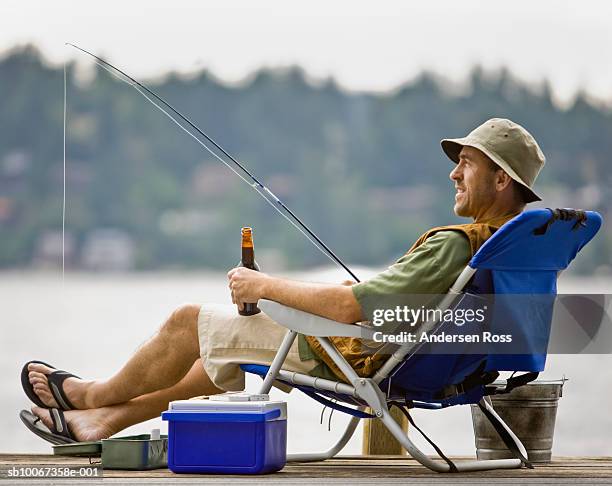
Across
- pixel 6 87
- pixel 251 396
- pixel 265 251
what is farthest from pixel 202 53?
pixel 251 396

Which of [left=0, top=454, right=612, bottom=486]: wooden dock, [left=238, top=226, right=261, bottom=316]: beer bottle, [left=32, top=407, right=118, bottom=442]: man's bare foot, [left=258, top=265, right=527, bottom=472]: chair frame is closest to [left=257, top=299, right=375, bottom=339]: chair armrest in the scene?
[left=258, top=265, right=527, bottom=472]: chair frame

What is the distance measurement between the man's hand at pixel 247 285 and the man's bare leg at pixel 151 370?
207 millimetres

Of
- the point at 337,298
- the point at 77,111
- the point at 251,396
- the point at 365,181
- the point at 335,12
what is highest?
the point at 335,12

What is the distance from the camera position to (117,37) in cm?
2327

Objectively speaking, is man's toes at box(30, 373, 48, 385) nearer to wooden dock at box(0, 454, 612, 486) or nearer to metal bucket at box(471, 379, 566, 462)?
wooden dock at box(0, 454, 612, 486)

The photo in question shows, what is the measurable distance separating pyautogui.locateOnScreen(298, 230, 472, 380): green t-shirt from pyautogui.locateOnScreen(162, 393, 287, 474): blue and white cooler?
0.36m

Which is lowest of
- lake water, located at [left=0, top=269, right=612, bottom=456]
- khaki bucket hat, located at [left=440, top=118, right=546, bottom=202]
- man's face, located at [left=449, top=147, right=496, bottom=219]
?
lake water, located at [left=0, top=269, right=612, bottom=456]

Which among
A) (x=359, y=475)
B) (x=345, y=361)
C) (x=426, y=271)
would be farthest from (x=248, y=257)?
(x=359, y=475)

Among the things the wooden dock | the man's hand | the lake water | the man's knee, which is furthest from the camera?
the lake water

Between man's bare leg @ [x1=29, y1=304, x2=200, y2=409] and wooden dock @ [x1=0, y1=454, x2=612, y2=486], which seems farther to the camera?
man's bare leg @ [x1=29, y1=304, x2=200, y2=409]

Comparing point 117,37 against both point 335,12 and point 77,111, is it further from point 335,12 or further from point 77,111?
point 335,12

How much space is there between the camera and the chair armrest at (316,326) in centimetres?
272

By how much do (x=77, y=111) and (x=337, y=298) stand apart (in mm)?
22612

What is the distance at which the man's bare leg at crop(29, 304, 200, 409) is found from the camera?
3049mm
